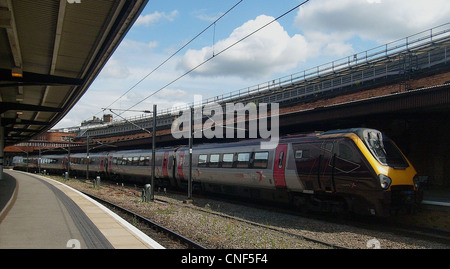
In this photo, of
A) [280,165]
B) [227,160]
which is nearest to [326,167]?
[280,165]

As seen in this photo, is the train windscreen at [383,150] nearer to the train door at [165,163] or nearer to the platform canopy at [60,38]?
the platform canopy at [60,38]

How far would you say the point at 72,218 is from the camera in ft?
39.1

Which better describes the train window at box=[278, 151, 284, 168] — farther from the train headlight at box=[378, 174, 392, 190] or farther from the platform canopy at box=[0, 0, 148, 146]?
the platform canopy at box=[0, 0, 148, 146]

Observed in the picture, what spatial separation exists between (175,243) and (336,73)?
27.6 metres

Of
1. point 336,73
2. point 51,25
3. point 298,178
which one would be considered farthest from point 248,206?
point 336,73

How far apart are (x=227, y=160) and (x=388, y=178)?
8864 mm

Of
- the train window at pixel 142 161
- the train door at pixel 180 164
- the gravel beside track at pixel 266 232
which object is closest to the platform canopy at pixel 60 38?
the gravel beside track at pixel 266 232

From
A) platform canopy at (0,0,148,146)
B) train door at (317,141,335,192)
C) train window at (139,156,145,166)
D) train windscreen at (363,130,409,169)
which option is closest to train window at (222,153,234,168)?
train door at (317,141,335,192)

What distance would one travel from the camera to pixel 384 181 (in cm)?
1119

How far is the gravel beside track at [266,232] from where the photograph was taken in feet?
31.6

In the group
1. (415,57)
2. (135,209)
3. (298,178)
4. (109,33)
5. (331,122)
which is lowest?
→ (135,209)

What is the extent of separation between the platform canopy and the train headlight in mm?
8506

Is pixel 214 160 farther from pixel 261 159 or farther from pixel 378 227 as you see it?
pixel 378 227
